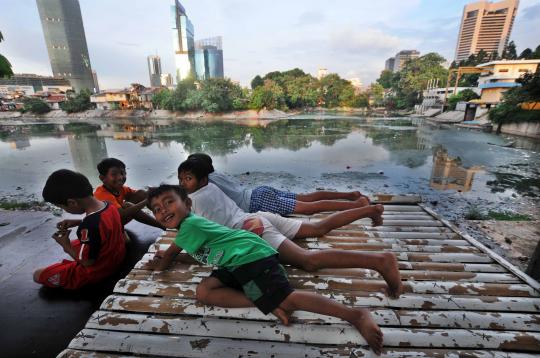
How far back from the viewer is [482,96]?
88.8 feet

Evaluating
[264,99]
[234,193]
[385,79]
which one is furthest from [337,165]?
[385,79]

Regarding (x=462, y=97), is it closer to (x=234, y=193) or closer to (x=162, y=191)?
(x=234, y=193)

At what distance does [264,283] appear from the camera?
1507 millimetres

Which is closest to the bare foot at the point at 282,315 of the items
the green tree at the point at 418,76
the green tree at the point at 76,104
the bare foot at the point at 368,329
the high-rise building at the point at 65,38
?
the bare foot at the point at 368,329

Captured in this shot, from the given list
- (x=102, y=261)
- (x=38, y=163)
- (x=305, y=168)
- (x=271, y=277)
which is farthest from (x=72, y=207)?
(x=38, y=163)

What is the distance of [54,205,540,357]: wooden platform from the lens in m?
1.39

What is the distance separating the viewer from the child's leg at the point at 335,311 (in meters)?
1.38

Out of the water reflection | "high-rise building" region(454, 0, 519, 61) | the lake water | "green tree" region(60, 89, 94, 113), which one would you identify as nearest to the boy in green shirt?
the lake water

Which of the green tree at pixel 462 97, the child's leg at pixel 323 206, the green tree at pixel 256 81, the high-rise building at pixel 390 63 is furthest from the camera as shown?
the high-rise building at pixel 390 63

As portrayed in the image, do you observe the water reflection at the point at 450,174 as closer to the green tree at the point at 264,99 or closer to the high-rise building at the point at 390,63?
the green tree at the point at 264,99

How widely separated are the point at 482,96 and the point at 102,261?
3597 cm

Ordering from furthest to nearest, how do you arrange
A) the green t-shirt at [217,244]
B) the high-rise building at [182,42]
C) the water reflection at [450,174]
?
the high-rise building at [182,42] → the water reflection at [450,174] → the green t-shirt at [217,244]

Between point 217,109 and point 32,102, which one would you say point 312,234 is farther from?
point 32,102

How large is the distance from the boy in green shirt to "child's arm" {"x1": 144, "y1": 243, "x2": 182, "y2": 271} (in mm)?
432
